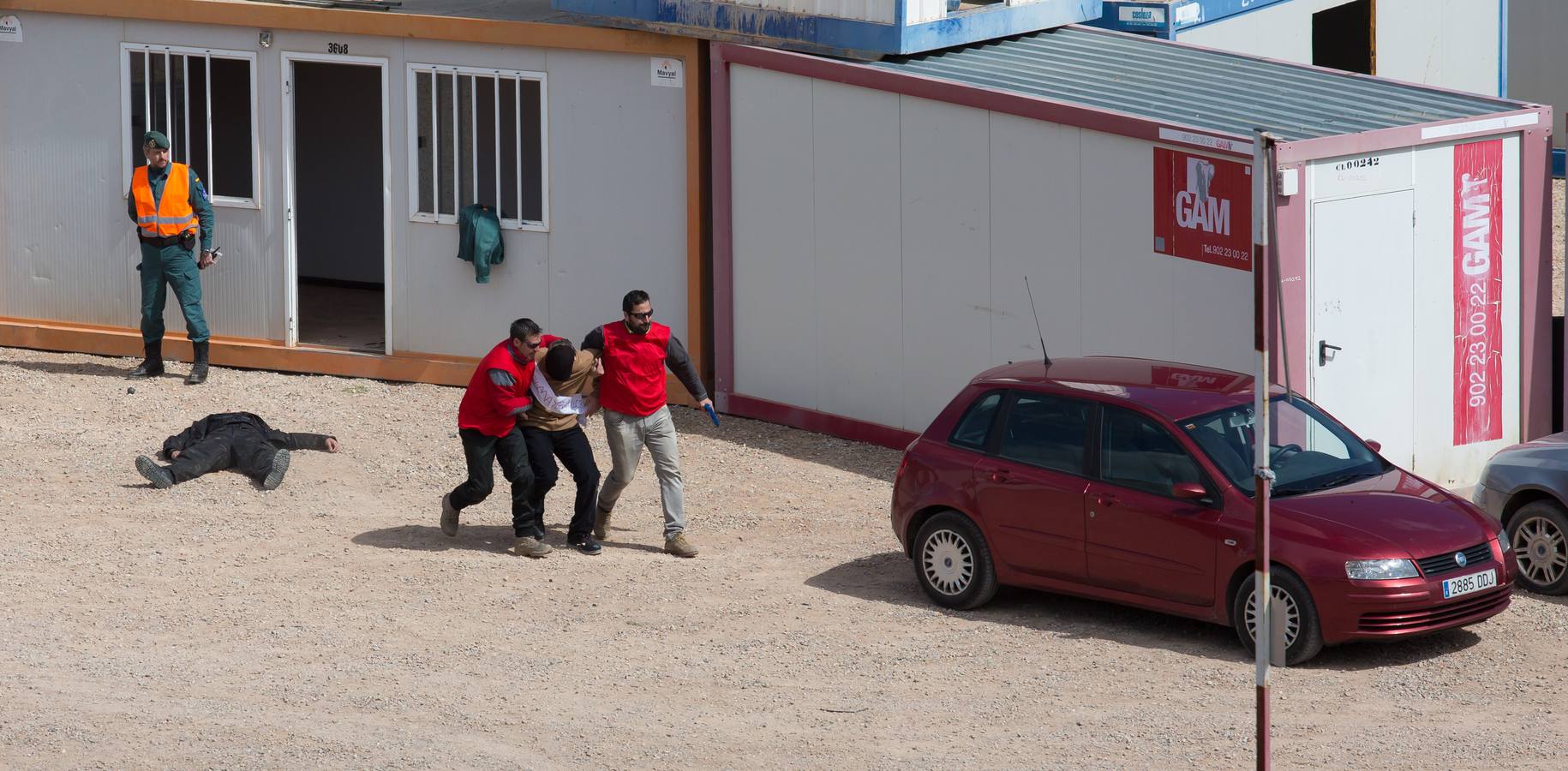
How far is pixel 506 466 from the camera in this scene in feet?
39.0

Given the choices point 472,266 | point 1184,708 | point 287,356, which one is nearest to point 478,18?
point 472,266

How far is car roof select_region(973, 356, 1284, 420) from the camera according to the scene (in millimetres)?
10609

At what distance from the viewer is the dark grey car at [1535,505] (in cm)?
1136

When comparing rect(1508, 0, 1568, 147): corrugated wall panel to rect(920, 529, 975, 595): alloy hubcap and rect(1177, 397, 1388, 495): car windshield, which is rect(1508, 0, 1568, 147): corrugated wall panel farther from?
rect(920, 529, 975, 595): alloy hubcap

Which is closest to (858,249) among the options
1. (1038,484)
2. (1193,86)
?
(1193,86)

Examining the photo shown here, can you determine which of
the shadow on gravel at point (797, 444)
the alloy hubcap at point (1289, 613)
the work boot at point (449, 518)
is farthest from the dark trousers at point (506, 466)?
A: the alloy hubcap at point (1289, 613)

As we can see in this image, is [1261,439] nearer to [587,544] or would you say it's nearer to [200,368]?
[587,544]

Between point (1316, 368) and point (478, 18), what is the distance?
711 cm

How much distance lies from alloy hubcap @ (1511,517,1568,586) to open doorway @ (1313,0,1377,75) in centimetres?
931

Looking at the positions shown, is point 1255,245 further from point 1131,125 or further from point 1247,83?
point 1247,83

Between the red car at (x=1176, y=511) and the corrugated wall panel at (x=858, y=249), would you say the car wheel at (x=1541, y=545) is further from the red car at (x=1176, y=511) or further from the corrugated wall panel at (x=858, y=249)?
the corrugated wall panel at (x=858, y=249)

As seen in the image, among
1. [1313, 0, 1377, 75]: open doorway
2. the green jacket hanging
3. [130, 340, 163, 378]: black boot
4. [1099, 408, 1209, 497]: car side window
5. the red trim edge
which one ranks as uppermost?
[1313, 0, 1377, 75]: open doorway

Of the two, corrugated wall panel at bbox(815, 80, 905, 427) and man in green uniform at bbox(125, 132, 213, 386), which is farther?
man in green uniform at bbox(125, 132, 213, 386)

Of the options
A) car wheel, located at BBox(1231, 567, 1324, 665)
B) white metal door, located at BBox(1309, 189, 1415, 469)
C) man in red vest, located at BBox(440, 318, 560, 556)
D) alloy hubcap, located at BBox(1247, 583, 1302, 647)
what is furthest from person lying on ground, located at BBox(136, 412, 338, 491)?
white metal door, located at BBox(1309, 189, 1415, 469)
